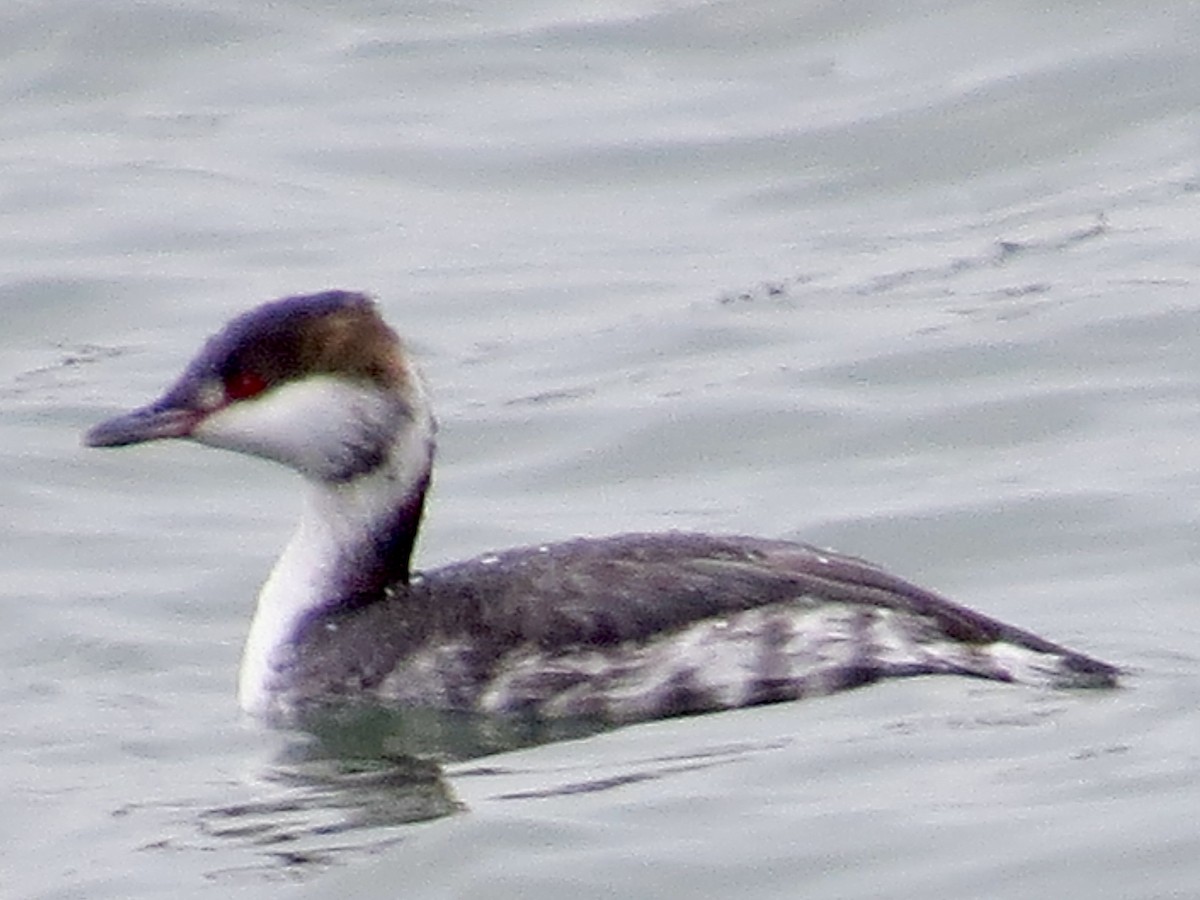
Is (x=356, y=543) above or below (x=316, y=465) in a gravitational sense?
below

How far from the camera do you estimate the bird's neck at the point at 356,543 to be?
10367 mm

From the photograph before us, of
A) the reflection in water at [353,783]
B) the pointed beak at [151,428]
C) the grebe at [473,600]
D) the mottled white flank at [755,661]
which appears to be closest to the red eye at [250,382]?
the grebe at [473,600]

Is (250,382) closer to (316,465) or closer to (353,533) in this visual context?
(316,465)

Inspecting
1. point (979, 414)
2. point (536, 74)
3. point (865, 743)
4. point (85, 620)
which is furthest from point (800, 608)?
point (536, 74)

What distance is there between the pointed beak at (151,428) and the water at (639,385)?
0.69 m

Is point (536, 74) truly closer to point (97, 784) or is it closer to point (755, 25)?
point (755, 25)

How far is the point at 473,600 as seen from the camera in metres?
10.1

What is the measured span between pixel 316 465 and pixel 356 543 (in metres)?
0.22

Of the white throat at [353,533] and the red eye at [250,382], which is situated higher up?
the red eye at [250,382]

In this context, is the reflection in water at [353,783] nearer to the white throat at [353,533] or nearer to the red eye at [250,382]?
the white throat at [353,533]

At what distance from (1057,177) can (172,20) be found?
4142 millimetres

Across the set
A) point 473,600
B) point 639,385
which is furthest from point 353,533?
point 639,385

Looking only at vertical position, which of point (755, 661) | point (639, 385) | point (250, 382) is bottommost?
point (755, 661)

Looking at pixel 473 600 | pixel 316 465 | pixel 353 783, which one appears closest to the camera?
pixel 353 783
